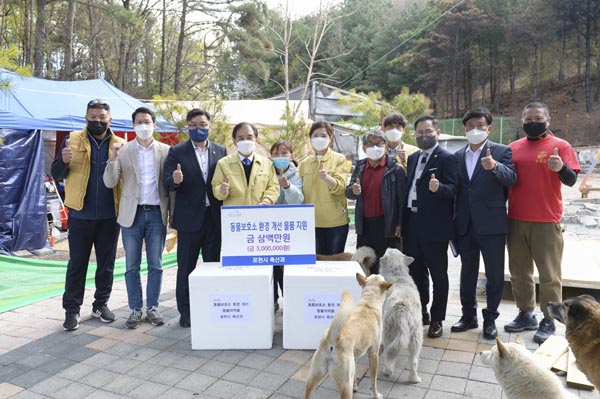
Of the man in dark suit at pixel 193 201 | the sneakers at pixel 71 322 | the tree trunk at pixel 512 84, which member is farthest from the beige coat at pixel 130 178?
the tree trunk at pixel 512 84

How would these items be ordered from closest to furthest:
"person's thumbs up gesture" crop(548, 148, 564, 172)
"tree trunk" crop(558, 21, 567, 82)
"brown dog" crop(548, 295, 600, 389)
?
"brown dog" crop(548, 295, 600, 389), "person's thumbs up gesture" crop(548, 148, 564, 172), "tree trunk" crop(558, 21, 567, 82)

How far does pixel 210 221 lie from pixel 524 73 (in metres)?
42.5

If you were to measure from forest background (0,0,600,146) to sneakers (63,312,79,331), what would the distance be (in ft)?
56.9

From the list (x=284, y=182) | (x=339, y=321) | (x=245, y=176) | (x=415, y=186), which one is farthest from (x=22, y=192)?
(x=339, y=321)

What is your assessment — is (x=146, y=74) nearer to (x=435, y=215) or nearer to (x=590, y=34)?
(x=435, y=215)

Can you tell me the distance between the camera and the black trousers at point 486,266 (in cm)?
379

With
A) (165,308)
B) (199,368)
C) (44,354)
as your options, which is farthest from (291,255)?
(44,354)

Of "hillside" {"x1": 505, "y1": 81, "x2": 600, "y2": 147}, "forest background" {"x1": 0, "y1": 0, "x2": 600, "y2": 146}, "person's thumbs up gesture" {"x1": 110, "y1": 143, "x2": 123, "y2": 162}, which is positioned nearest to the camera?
"person's thumbs up gesture" {"x1": 110, "y1": 143, "x2": 123, "y2": 162}

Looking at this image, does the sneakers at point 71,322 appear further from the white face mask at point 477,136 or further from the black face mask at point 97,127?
the white face mask at point 477,136

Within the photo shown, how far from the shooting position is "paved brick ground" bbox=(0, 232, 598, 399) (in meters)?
2.99

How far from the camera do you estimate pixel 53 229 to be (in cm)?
930

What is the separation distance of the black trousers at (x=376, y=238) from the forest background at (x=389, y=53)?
1720 cm

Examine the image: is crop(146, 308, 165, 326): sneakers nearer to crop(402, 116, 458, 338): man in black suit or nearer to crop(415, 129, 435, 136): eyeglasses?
crop(402, 116, 458, 338): man in black suit

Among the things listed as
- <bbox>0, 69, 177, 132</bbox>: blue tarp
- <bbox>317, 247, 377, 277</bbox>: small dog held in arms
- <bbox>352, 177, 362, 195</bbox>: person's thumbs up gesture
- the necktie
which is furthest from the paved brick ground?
<bbox>0, 69, 177, 132</bbox>: blue tarp
